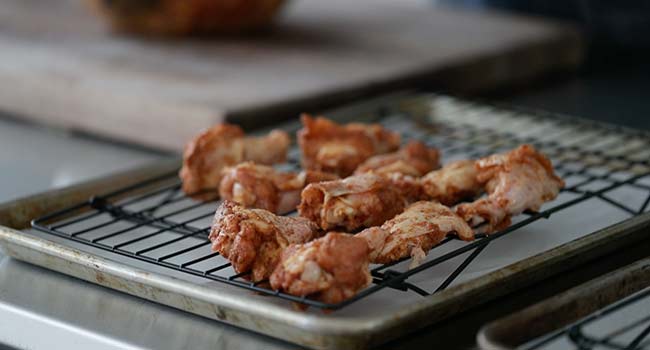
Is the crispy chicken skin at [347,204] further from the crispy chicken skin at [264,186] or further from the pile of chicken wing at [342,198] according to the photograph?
the crispy chicken skin at [264,186]

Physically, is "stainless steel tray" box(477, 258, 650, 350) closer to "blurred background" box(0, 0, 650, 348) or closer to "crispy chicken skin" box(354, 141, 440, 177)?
"crispy chicken skin" box(354, 141, 440, 177)

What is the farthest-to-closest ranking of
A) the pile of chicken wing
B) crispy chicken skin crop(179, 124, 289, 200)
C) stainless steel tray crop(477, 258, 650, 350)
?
crispy chicken skin crop(179, 124, 289, 200) → the pile of chicken wing → stainless steel tray crop(477, 258, 650, 350)

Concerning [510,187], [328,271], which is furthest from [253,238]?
[510,187]

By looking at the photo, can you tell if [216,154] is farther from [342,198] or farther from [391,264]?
[391,264]

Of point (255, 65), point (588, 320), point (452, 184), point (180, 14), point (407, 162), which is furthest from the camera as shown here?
point (180, 14)

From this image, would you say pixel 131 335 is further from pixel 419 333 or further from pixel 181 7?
pixel 181 7

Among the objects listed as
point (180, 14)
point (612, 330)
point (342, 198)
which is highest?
point (180, 14)

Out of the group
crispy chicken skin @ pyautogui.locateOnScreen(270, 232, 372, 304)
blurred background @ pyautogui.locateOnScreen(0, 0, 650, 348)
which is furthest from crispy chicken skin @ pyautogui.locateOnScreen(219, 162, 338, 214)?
blurred background @ pyautogui.locateOnScreen(0, 0, 650, 348)

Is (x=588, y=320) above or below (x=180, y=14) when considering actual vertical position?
below
